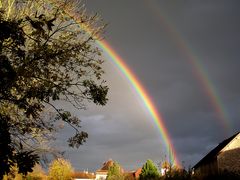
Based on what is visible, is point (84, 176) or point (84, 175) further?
point (84, 175)

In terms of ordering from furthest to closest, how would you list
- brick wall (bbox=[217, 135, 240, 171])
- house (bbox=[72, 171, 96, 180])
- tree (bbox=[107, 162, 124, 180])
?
1. house (bbox=[72, 171, 96, 180])
2. tree (bbox=[107, 162, 124, 180])
3. brick wall (bbox=[217, 135, 240, 171])

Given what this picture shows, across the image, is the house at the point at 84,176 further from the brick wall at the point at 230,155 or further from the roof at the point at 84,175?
the brick wall at the point at 230,155

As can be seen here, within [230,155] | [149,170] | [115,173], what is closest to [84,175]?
[115,173]

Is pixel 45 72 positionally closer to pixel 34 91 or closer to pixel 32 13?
pixel 34 91

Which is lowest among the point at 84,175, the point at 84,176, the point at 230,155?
the point at 230,155

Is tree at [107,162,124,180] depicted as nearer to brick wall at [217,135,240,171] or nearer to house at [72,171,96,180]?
brick wall at [217,135,240,171]

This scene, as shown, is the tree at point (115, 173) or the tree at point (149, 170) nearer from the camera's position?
the tree at point (149, 170)

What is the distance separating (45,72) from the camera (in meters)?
14.4

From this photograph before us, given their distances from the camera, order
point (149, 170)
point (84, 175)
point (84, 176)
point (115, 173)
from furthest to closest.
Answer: point (84, 175) < point (84, 176) < point (115, 173) < point (149, 170)

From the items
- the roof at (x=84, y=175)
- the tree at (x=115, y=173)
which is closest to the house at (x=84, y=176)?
the roof at (x=84, y=175)

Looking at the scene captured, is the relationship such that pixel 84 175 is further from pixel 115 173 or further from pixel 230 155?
pixel 230 155

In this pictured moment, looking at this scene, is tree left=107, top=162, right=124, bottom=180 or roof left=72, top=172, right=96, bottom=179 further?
roof left=72, top=172, right=96, bottom=179

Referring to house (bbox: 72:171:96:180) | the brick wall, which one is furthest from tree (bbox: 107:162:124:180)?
house (bbox: 72:171:96:180)

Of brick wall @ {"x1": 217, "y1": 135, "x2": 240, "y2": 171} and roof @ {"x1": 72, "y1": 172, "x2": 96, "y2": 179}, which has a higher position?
roof @ {"x1": 72, "y1": 172, "x2": 96, "y2": 179}
